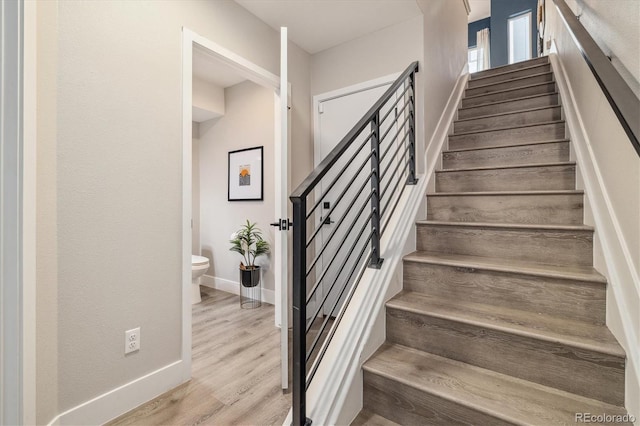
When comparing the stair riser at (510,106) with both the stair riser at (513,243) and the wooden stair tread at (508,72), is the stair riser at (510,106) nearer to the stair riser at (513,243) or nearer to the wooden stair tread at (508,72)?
the wooden stair tread at (508,72)

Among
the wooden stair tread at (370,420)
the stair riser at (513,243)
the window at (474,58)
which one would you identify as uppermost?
the window at (474,58)

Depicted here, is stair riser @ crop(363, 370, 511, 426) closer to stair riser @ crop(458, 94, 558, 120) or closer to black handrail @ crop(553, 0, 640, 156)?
black handrail @ crop(553, 0, 640, 156)

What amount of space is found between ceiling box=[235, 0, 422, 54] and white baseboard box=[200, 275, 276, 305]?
102 inches

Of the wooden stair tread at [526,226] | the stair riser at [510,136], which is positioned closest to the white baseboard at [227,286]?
the wooden stair tread at [526,226]

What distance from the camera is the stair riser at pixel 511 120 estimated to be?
7.84ft

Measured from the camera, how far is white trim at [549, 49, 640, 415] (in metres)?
0.99

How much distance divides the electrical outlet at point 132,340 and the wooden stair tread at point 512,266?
151 cm

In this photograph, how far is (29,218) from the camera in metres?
1.20

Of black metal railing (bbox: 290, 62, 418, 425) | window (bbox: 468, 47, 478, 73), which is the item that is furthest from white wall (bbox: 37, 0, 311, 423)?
window (bbox: 468, 47, 478, 73)

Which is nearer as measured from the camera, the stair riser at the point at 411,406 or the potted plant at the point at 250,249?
the stair riser at the point at 411,406

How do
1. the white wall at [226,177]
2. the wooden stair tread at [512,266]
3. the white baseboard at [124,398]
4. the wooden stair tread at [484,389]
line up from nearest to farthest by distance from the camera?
1. the wooden stair tread at [484,389]
2. the wooden stair tread at [512,266]
3. the white baseboard at [124,398]
4. the white wall at [226,177]
